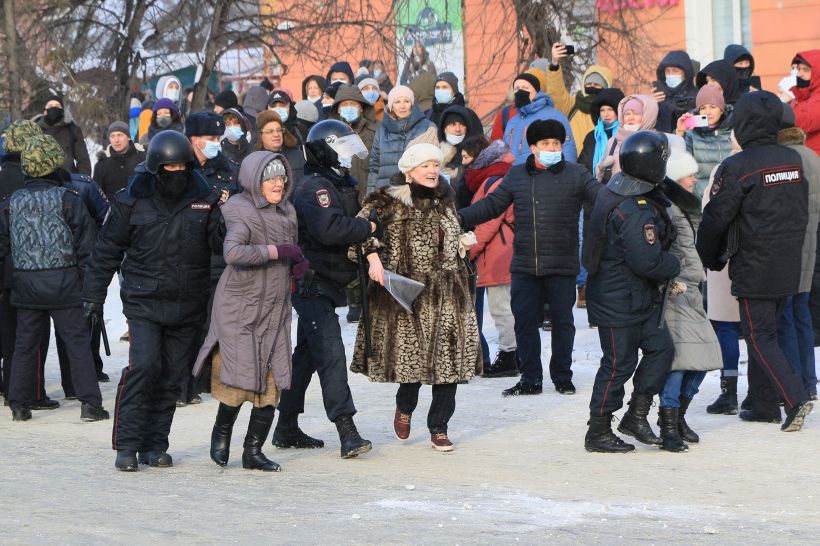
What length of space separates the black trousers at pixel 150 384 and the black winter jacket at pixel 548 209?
9.47ft

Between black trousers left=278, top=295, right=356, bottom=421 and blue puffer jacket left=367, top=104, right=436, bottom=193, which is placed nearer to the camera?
black trousers left=278, top=295, right=356, bottom=421

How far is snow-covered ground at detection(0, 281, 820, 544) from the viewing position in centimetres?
676

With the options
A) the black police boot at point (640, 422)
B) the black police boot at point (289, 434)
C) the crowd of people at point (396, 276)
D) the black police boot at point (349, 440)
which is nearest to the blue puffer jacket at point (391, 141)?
the crowd of people at point (396, 276)

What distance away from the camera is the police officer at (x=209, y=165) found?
427 inches

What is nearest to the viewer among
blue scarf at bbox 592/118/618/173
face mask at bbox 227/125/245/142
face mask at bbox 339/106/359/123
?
blue scarf at bbox 592/118/618/173

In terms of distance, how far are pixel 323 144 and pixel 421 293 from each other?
1029mm

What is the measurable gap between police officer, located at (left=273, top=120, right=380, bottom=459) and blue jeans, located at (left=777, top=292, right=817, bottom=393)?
2.83 m

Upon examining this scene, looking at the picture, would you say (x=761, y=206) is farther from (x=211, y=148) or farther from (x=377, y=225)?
(x=211, y=148)

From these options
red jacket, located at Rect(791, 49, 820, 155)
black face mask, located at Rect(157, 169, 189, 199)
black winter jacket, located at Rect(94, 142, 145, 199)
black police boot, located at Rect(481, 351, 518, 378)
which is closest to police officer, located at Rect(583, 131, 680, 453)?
black face mask, located at Rect(157, 169, 189, 199)

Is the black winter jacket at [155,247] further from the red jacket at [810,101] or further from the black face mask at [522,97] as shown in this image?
the red jacket at [810,101]

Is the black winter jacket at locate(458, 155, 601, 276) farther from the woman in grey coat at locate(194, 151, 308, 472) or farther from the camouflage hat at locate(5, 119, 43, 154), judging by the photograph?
the camouflage hat at locate(5, 119, 43, 154)

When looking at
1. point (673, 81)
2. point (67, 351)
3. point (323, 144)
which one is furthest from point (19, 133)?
point (673, 81)

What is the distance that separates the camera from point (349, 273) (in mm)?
8781

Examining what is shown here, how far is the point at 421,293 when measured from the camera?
29.1ft
